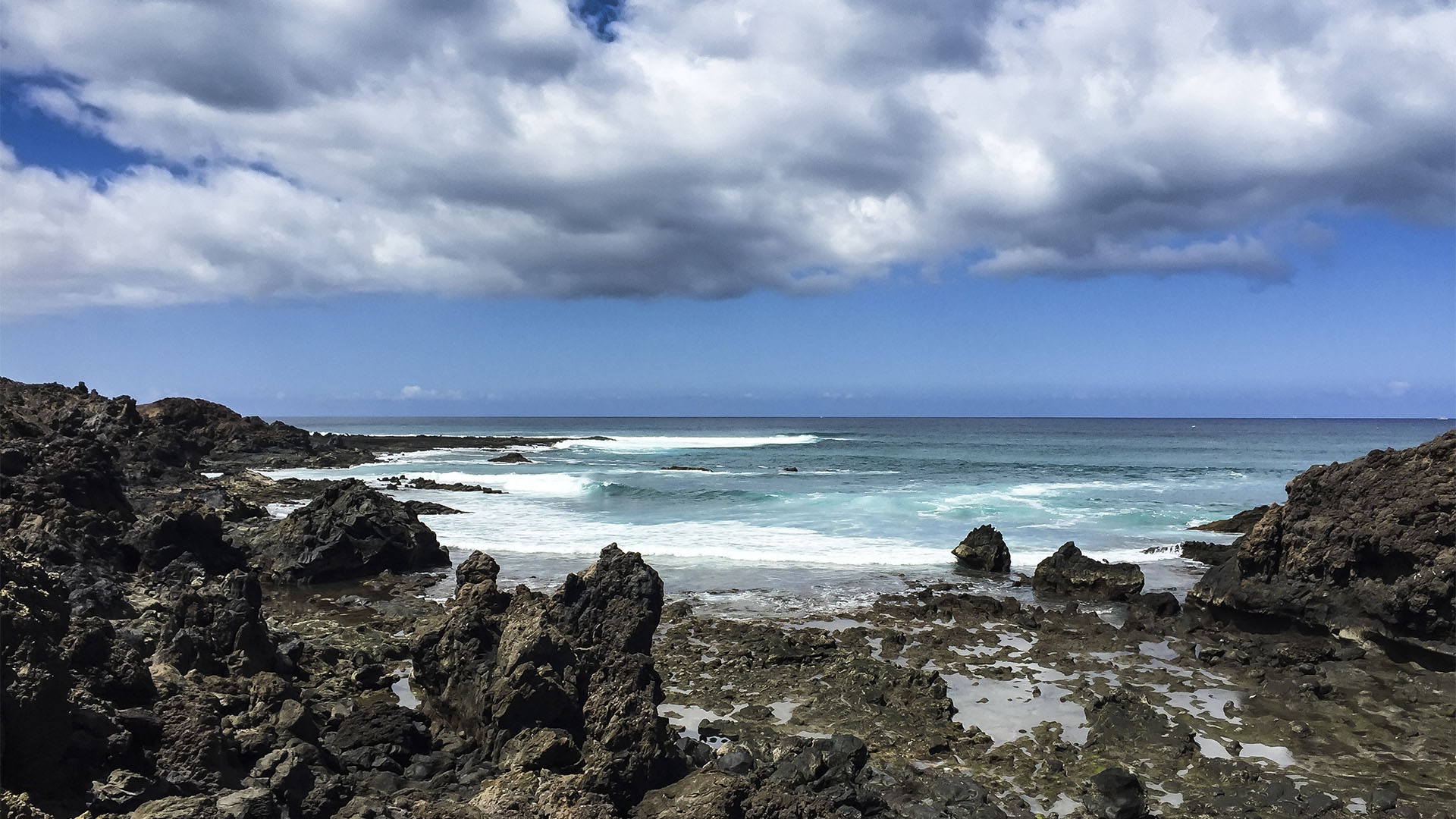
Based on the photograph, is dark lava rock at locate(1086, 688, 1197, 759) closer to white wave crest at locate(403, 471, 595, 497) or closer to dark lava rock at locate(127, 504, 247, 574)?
dark lava rock at locate(127, 504, 247, 574)

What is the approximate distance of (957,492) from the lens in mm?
39594

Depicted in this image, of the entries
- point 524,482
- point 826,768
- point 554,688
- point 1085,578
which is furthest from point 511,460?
point 826,768

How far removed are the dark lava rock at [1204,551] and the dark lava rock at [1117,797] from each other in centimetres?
1610

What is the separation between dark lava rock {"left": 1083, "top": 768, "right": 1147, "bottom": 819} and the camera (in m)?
7.70

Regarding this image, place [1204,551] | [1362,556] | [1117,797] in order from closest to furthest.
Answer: [1117,797] → [1362,556] → [1204,551]

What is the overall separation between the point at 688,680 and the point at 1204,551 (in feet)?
59.8

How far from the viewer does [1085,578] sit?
18.5 meters

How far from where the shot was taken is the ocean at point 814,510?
66.6ft

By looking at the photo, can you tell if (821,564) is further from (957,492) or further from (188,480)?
(188,480)

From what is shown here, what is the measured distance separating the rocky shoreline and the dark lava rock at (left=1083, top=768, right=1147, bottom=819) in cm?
3

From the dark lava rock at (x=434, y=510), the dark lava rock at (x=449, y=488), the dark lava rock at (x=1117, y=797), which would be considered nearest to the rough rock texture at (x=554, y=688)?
the dark lava rock at (x=1117, y=797)

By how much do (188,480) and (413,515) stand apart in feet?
59.2

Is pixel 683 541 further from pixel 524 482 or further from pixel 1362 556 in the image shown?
pixel 524 482

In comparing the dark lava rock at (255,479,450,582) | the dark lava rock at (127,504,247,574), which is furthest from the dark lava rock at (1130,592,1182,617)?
the dark lava rock at (127,504,247,574)
